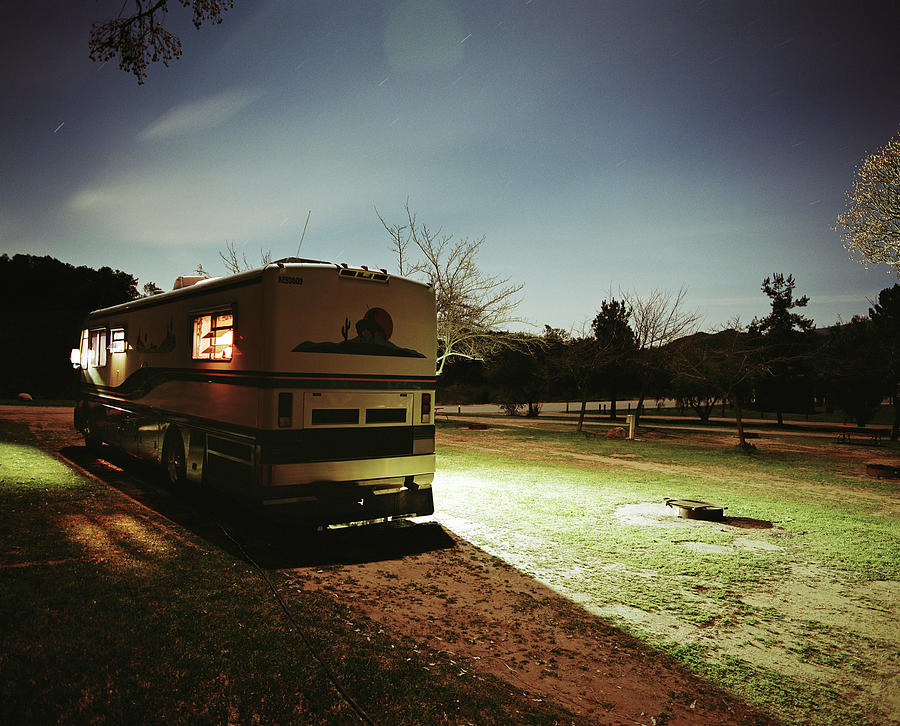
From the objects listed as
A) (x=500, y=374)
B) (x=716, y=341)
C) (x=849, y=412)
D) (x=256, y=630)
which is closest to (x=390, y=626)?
(x=256, y=630)

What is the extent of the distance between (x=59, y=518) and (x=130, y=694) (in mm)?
4939

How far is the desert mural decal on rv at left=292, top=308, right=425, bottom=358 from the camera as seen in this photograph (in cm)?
679

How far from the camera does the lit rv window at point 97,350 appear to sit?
1185 cm

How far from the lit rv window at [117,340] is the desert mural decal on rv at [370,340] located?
20.2 feet

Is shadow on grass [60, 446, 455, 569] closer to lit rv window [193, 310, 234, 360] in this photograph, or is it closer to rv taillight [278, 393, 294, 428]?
rv taillight [278, 393, 294, 428]

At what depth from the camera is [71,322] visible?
36.7 metres

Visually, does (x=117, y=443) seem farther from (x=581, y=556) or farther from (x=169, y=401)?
(x=581, y=556)

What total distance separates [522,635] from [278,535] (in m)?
3.70

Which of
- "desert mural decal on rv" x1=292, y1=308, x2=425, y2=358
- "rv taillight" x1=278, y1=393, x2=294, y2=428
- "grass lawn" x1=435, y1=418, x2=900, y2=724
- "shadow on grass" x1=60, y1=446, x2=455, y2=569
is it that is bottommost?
"grass lawn" x1=435, y1=418, x2=900, y2=724

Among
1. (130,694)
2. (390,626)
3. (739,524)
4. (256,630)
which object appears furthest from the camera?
(739,524)

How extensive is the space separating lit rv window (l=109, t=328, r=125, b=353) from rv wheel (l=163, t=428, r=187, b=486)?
2805 mm

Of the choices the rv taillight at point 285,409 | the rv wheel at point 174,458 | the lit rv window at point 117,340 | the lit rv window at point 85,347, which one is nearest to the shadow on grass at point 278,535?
the rv wheel at point 174,458

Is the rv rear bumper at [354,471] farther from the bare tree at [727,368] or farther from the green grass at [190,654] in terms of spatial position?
the bare tree at [727,368]

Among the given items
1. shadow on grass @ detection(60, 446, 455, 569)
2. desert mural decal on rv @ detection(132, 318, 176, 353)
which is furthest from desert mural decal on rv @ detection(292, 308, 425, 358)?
desert mural decal on rv @ detection(132, 318, 176, 353)
